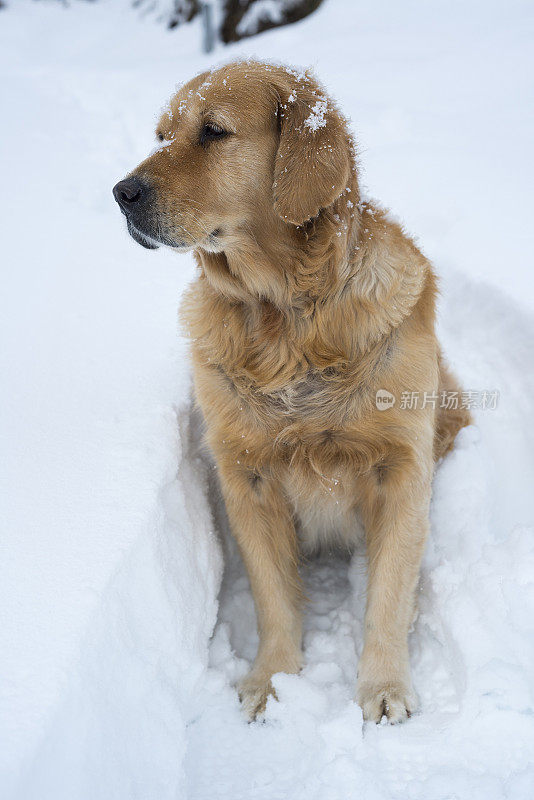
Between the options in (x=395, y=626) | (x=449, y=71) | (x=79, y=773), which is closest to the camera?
(x=79, y=773)

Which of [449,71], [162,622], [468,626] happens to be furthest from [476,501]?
[449,71]

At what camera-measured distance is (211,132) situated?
2.08 m

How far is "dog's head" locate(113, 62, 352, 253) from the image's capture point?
2.03 meters

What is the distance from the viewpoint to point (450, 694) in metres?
2.14

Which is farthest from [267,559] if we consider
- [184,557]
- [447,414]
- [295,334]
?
[447,414]

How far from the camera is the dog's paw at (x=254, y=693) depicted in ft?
7.18

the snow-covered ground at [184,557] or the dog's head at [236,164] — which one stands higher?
the dog's head at [236,164]

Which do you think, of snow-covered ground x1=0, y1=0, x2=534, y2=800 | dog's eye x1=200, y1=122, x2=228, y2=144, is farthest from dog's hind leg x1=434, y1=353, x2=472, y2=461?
dog's eye x1=200, y1=122, x2=228, y2=144

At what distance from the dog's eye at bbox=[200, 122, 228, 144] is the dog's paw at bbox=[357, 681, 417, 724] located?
72.9 inches

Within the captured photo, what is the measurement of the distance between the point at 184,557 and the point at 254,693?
0.52 metres

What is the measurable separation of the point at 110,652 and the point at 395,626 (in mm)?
1024

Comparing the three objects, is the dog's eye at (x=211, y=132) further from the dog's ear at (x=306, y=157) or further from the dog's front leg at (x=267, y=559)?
the dog's front leg at (x=267, y=559)

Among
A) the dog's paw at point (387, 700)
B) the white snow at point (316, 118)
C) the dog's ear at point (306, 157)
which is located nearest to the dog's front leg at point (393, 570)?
the dog's paw at point (387, 700)

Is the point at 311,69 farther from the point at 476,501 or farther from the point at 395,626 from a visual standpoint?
the point at 395,626
